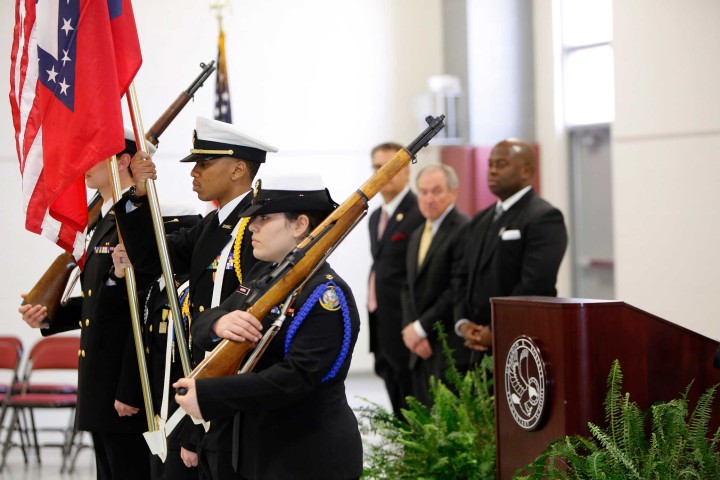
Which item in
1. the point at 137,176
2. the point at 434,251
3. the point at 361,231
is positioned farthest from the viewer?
the point at 361,231

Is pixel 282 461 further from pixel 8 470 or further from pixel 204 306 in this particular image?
pixel 8 470

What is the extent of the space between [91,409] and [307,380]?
144 cm

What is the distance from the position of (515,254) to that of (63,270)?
6.49 ft

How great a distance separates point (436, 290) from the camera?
5359 millimetres

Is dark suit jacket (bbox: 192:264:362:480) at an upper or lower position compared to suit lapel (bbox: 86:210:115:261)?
lower

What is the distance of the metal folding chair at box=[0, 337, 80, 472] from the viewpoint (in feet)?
20.7

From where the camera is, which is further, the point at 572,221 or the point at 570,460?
the point at 572,221

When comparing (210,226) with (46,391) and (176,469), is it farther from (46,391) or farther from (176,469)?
(46,391)

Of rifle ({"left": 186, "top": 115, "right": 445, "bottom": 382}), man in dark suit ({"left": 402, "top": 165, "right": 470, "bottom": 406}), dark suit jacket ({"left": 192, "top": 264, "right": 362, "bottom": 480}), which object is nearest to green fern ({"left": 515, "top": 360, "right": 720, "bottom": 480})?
dark suit jacket ({"left": 192, "top": 264, "right": 362, "bottom": 480})

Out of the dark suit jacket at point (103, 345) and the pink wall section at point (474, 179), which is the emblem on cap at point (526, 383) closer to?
the dark suit jacket at point (103, 345)

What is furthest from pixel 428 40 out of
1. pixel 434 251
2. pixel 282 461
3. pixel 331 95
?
pixel 282 461

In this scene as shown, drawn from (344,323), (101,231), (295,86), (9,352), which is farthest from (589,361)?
(295,86)

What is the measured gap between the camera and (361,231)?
10.6 m

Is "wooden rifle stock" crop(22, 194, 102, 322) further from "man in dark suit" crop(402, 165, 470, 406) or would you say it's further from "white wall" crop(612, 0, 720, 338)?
"white wall" crop(612, 0, 720, 338)
